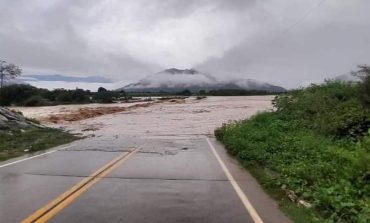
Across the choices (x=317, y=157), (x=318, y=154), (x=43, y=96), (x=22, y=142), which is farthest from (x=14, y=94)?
(x=317, y=157)

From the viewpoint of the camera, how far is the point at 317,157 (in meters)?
13.6

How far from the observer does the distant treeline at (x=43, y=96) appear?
94.8 m

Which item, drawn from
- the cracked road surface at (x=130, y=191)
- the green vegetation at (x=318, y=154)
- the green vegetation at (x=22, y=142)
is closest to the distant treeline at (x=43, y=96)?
the green vegetation at (x=22, y=142)

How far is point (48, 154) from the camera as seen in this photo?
18.3m

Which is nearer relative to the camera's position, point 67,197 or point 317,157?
point 67,197

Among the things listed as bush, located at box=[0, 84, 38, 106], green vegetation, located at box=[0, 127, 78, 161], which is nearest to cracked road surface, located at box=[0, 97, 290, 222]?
green vegetation, located at box=[0, 127, 78, 161]

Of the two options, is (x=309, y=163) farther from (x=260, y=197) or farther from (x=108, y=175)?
(x=108, y=175)

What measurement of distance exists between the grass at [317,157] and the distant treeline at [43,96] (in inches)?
2896

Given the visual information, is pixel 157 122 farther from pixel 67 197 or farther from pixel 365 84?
pixel 67 197

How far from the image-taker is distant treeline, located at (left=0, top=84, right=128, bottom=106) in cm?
9481

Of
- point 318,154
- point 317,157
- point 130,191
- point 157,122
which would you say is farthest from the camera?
point 157,122

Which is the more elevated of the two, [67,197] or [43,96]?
[67,197]

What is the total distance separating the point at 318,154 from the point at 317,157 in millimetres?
373

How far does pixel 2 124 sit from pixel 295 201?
72.3 feet
